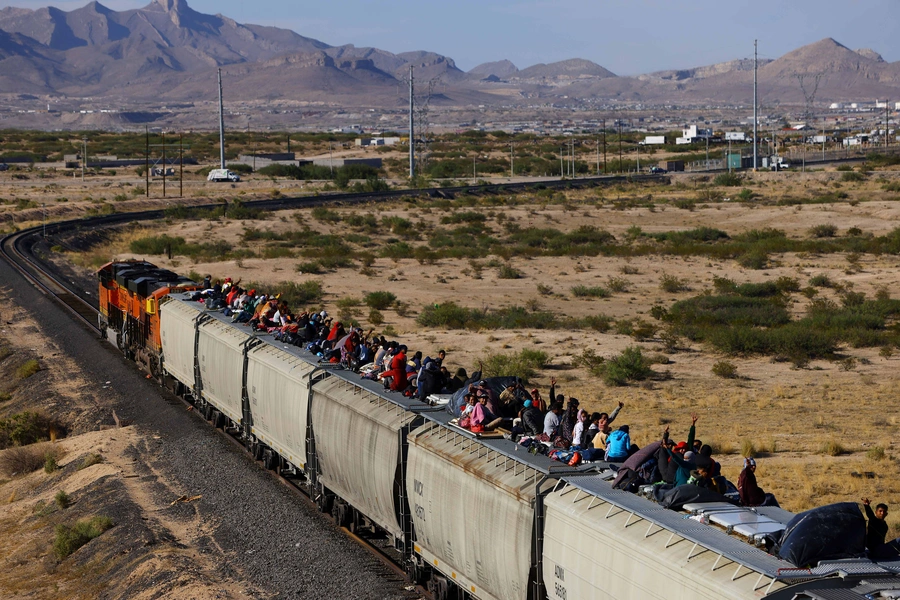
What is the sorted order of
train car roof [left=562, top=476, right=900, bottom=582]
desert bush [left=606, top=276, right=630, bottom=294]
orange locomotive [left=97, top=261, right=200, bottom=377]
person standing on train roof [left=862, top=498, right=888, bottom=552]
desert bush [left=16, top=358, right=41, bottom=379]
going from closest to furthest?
train car roof [left=562, top=476, right=900, bottom=582], person standing on train roof [left=862, top=498, right=888, bottom=552], orange locomotive [left=97, top=261, right=200, bottom=377], desert bush [left=16, top=358, right=41, bottom=379], desert bush [left=606, top=276, right=630, bottom=294]

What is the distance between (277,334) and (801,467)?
11.8m

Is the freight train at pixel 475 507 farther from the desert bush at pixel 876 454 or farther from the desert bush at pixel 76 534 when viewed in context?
the desert bush at pixel 876 454

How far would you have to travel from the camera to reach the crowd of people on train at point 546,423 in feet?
39.7

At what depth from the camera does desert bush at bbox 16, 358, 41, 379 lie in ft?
113

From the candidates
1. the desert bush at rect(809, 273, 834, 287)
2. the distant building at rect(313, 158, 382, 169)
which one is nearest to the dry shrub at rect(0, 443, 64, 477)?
the desert bush at rect(809, 273, 834, 287)

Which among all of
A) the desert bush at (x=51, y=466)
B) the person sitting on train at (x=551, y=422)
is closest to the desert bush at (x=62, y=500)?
the desert bush at (x=51, y=466)

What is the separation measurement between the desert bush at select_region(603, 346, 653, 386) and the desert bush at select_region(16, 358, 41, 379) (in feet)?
61.4

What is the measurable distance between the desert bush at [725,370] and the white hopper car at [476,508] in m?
15.4

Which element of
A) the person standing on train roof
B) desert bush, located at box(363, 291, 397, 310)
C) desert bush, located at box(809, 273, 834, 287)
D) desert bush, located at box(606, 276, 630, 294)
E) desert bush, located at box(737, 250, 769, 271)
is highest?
the person standing on train roof

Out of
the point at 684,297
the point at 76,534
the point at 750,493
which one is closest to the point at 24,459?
the point at 76,534

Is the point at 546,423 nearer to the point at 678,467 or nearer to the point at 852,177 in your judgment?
the point at 678,467

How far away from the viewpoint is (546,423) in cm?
1496

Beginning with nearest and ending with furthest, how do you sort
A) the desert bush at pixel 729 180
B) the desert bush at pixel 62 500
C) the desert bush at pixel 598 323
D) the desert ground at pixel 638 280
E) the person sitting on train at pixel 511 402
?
the person sitting on train at pixel 511 402
the desert bush at pixel 62 500
the desert ground at pixel 638 280
the desert bush at pixel 598 323
the desert bush at pixel 729 180

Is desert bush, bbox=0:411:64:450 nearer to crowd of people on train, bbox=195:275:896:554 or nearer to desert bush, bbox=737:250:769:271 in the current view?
crowd of people on train, bbox=195:275:896:554
